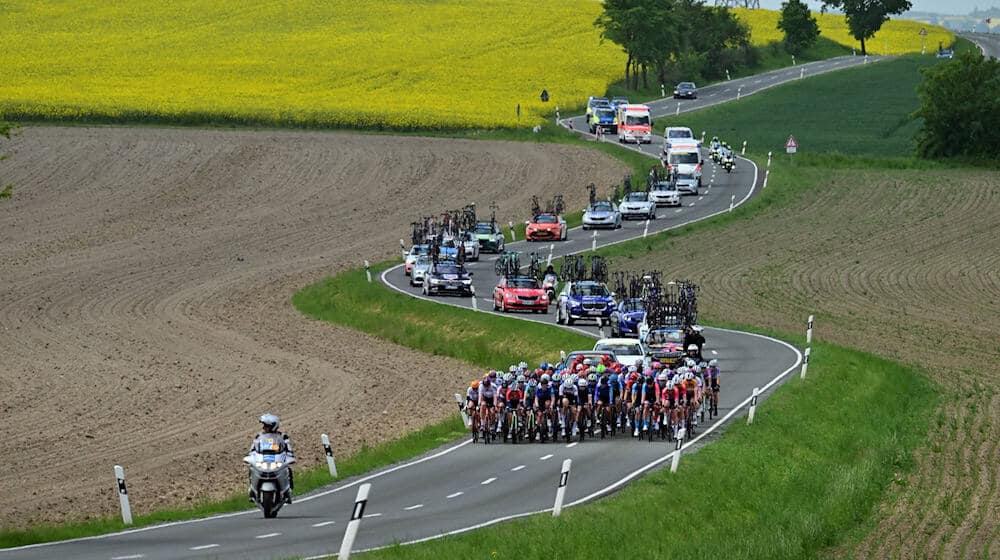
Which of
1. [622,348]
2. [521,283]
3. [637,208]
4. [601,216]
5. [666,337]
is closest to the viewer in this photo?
[622,348]

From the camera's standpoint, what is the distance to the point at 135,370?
4766cm

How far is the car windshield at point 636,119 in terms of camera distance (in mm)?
108250

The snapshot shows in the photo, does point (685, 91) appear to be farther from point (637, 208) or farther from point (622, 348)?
point (622, 348)

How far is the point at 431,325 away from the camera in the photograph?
56719mm

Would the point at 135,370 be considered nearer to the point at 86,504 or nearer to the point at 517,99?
the point at 86,504

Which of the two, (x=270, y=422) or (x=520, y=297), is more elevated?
(x=270, y=422)

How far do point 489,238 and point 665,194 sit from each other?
48.1 ft

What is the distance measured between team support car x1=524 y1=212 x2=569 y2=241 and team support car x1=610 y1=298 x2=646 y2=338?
25048mm

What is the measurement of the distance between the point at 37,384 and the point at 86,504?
1612cm

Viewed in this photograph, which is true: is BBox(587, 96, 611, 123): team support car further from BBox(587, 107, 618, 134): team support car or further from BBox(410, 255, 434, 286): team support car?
BBox(410, 255, 434, 286): team support car

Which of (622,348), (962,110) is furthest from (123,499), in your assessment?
(962,110)

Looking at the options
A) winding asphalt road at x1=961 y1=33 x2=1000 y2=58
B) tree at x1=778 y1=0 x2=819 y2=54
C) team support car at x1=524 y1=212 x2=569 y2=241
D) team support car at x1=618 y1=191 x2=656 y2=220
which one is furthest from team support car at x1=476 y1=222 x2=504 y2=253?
winding asphalt road at x1=961 y1=33 x2=1000 y2=58

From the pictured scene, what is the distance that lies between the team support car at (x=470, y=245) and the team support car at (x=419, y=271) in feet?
19.2

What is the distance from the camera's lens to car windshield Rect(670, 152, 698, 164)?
9388 cm
